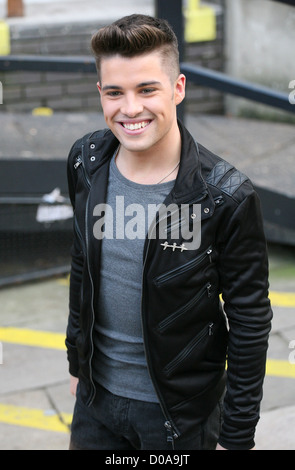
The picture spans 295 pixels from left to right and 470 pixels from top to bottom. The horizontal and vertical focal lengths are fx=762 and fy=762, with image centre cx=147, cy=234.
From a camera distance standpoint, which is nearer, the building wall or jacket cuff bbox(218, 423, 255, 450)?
jacket cuff bbox(218, 423, 255, 450)

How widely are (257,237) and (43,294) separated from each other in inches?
126

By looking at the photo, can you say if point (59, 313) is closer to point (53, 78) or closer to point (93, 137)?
point (93, 137)

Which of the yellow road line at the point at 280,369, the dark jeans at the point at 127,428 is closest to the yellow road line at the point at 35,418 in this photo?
the yellow road line at the point at 280,369

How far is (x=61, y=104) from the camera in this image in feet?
24.1

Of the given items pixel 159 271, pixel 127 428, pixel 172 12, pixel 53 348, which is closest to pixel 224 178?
pixel 159 271

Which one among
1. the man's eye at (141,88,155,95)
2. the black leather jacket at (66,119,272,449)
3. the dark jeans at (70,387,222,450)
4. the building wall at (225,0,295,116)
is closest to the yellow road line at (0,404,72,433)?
the dark jeans at (70,387,222,450)

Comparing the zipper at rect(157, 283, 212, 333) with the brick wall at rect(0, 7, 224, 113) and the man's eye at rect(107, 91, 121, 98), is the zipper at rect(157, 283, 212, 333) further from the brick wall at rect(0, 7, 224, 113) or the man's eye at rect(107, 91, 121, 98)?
the brick wall at rect(0, 7, 224, 113)

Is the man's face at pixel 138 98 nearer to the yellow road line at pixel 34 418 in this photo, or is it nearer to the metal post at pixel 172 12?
the yellow road line at pixel 34 418

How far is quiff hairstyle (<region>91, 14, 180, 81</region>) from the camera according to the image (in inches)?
79.5

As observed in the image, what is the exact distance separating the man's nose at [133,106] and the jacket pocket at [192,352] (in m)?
0.66

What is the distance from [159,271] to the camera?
84.3 inches

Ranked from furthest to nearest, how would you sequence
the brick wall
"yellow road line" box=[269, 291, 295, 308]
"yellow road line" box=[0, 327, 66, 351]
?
the brick wall
"yellow road line" box=[269, 291, 295, 308]
"yellow road line" box=[0, 327, 66, 351]

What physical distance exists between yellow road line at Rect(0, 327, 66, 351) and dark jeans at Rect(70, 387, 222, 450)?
79.3 inches

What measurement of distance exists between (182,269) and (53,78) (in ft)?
17.6
